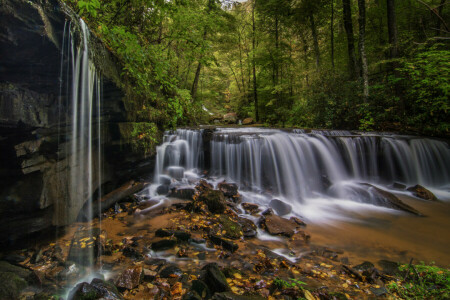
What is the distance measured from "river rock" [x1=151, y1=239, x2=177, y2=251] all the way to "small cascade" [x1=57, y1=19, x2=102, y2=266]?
972 mm

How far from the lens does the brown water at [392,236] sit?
3951 mm

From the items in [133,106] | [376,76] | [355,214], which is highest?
[376,76]

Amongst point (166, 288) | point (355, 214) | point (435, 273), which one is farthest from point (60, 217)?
point (355, 214)

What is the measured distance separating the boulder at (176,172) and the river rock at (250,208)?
2.84 meters

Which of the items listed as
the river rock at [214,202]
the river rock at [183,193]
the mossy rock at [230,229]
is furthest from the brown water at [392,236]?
the river rock at [183,193]

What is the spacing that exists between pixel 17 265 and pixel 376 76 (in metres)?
16.9

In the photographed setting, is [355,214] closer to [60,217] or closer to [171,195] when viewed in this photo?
[171,195]

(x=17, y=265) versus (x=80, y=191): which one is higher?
(x=80, y=191)

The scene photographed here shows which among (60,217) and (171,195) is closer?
(60,217)

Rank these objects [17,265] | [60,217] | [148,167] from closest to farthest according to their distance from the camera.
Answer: [17,265], [60,217], [148,167]

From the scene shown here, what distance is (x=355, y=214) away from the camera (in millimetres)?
6062

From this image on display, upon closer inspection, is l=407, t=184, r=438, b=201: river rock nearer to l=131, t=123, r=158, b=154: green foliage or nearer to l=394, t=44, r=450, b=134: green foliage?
l=394, t=44, r=450, b=134: green foliage

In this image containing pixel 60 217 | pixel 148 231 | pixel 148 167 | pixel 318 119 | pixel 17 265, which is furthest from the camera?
pixel 318 119

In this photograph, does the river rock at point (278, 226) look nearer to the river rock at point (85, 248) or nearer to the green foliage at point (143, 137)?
the river rock at point (85, 248)
